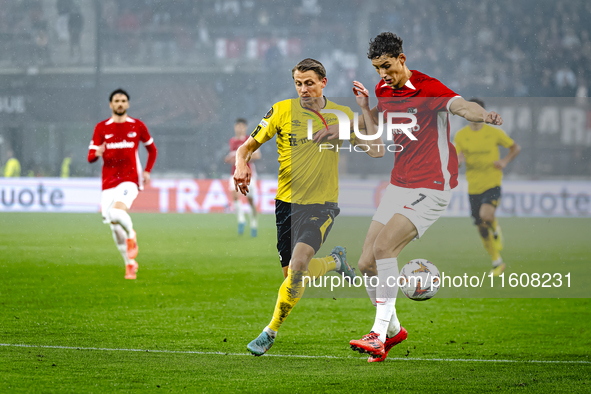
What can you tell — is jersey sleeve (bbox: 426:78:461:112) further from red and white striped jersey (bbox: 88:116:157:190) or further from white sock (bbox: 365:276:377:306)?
red and white striped jersey (bbox: 88:116:157:190)

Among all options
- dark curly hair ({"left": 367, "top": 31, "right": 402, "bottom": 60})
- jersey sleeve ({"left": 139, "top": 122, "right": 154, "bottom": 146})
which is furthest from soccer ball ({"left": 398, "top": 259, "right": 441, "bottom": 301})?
jersey sleeve ({"left": 139, "top": 122, "right": 154, "bottom": 146})

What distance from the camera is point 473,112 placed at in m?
4.09

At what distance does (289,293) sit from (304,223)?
1.44 feet

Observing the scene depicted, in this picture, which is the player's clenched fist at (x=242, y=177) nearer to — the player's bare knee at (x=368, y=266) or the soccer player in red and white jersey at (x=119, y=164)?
the player's bare knee at (x=368, y=266)

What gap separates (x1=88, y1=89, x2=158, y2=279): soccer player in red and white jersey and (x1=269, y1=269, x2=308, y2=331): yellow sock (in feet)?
12.1

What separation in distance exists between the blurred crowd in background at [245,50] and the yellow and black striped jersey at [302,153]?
1870cm

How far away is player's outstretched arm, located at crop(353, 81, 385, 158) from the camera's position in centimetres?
437

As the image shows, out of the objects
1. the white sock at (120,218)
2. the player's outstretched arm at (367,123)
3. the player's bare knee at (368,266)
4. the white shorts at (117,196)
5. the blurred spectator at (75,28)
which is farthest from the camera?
the blurred spectator at (75,28)

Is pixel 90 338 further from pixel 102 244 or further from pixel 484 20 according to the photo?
Result: pixel 484 20

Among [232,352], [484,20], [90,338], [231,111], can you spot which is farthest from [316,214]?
[484,20]

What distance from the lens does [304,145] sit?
183 inches

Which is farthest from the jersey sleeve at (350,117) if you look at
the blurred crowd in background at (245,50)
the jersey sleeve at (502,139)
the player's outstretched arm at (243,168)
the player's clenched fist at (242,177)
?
the blurred crowd in background at (245,50)

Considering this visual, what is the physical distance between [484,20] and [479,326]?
Answer: 21499 millimetres

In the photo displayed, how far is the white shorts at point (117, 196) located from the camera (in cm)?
794
